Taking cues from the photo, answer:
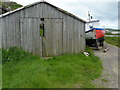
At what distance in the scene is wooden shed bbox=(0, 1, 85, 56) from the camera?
8.50m

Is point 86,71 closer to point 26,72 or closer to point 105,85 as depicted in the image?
point 105,85

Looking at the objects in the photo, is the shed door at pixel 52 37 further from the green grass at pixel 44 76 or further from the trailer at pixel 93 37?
the trailer at pixel 93 37

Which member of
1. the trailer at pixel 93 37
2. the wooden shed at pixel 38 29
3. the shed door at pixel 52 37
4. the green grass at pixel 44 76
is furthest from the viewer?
the trailer at pixel 93 37

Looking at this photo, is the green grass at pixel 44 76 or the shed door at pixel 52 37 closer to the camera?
the green grass at pixel 44 76

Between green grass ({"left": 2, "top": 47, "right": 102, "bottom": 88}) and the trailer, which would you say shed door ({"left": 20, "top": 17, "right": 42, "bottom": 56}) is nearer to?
green grass ({"left": 2, "top": 47, "right": 102, "bottom": 88})

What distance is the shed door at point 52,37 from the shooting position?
8766 millimetres

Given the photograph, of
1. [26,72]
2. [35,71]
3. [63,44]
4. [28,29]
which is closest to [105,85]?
[35,71]

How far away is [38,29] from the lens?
865cm

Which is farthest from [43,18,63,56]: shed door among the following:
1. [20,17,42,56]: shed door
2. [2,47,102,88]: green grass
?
[2,47,102,88]: green grass

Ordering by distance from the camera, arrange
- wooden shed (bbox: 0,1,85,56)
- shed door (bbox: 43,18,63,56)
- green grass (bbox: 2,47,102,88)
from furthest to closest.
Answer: shed door (bbox: 43,18,63,56), wooden shed (bbox: 0,1,85,56), green grass (bbox: 2,47,102,88)

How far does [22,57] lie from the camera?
288 inches

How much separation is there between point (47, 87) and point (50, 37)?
4.93 metres

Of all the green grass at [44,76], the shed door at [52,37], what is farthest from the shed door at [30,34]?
the green grass at [44,76]

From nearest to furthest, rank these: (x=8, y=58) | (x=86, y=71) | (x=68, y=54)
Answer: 1. (x=86, y=71)
2. (x=8, y=58)
3. (x=68, y=54)
